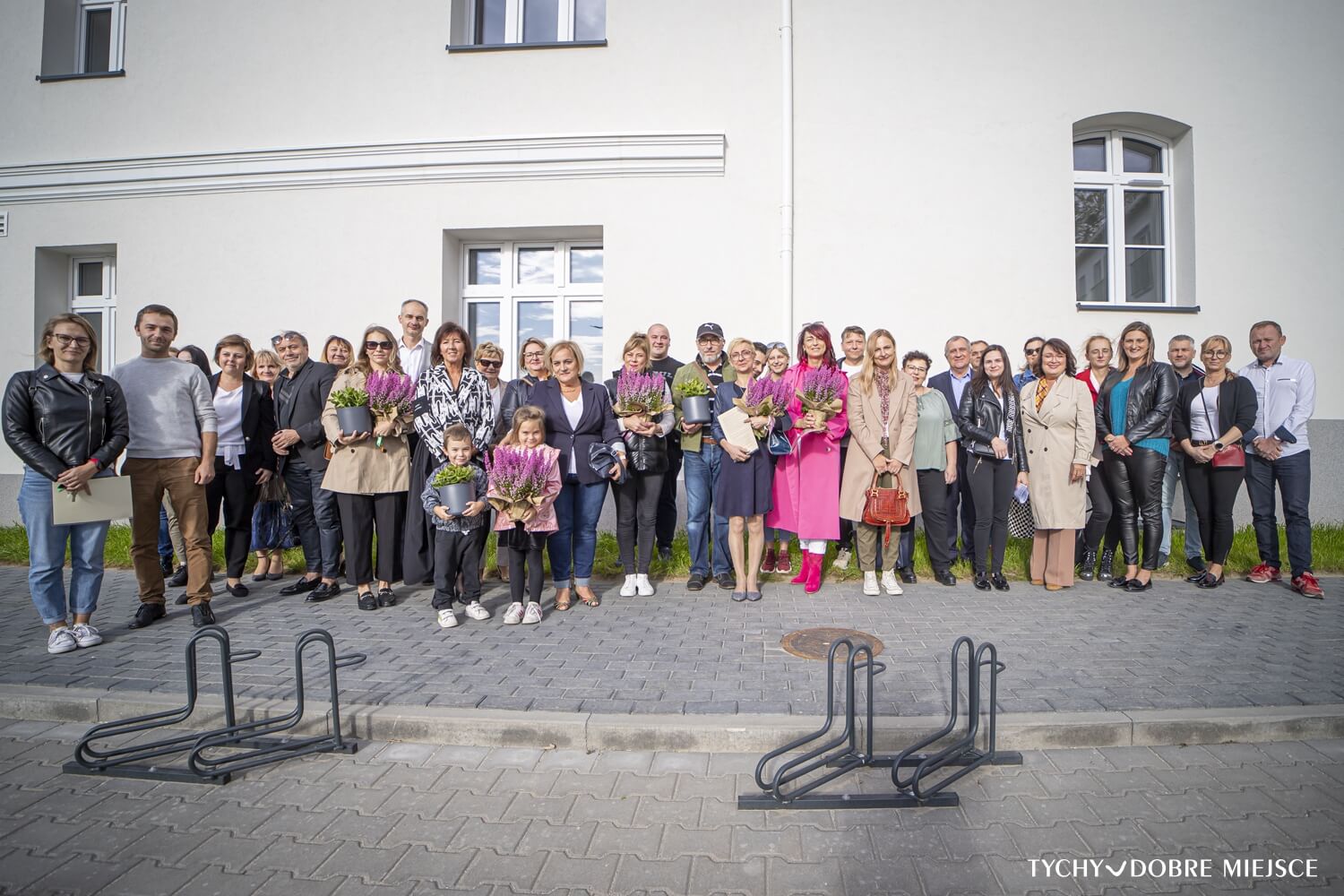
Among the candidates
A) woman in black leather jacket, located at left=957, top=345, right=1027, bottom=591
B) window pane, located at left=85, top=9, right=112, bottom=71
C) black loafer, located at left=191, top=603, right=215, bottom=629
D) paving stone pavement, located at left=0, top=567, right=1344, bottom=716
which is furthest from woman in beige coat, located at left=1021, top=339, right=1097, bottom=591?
window pane, located at left=85, top=9, right=112, bottom=71

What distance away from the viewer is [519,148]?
9.09 metres

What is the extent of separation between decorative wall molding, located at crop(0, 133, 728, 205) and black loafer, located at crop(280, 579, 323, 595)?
570cm

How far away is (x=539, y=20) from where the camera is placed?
9688 mm

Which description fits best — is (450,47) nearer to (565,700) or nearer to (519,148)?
(519,148)

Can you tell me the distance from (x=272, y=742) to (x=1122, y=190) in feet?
38.6

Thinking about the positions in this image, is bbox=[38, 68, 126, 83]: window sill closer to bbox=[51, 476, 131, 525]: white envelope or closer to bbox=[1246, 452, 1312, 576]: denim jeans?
bbox=[51, 476, 131, 525]: white envelope

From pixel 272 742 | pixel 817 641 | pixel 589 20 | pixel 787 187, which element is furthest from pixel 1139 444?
pixel 589 20

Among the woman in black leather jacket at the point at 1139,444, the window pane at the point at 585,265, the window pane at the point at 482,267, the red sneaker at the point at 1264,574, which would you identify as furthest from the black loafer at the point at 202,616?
the red sneaker at the point at 1264,574

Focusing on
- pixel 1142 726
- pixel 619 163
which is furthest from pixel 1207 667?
pixel 619 163

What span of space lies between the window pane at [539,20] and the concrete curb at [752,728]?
9.47m

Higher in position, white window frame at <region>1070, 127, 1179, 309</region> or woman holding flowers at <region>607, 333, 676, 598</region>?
white window frame at <region>1070, 127, 1179, 309</region>

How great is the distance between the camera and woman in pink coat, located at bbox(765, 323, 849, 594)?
241 inches

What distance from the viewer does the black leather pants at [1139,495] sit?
249 inches

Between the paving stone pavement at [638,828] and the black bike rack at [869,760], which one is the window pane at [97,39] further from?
the black bike rack at [869,760]
